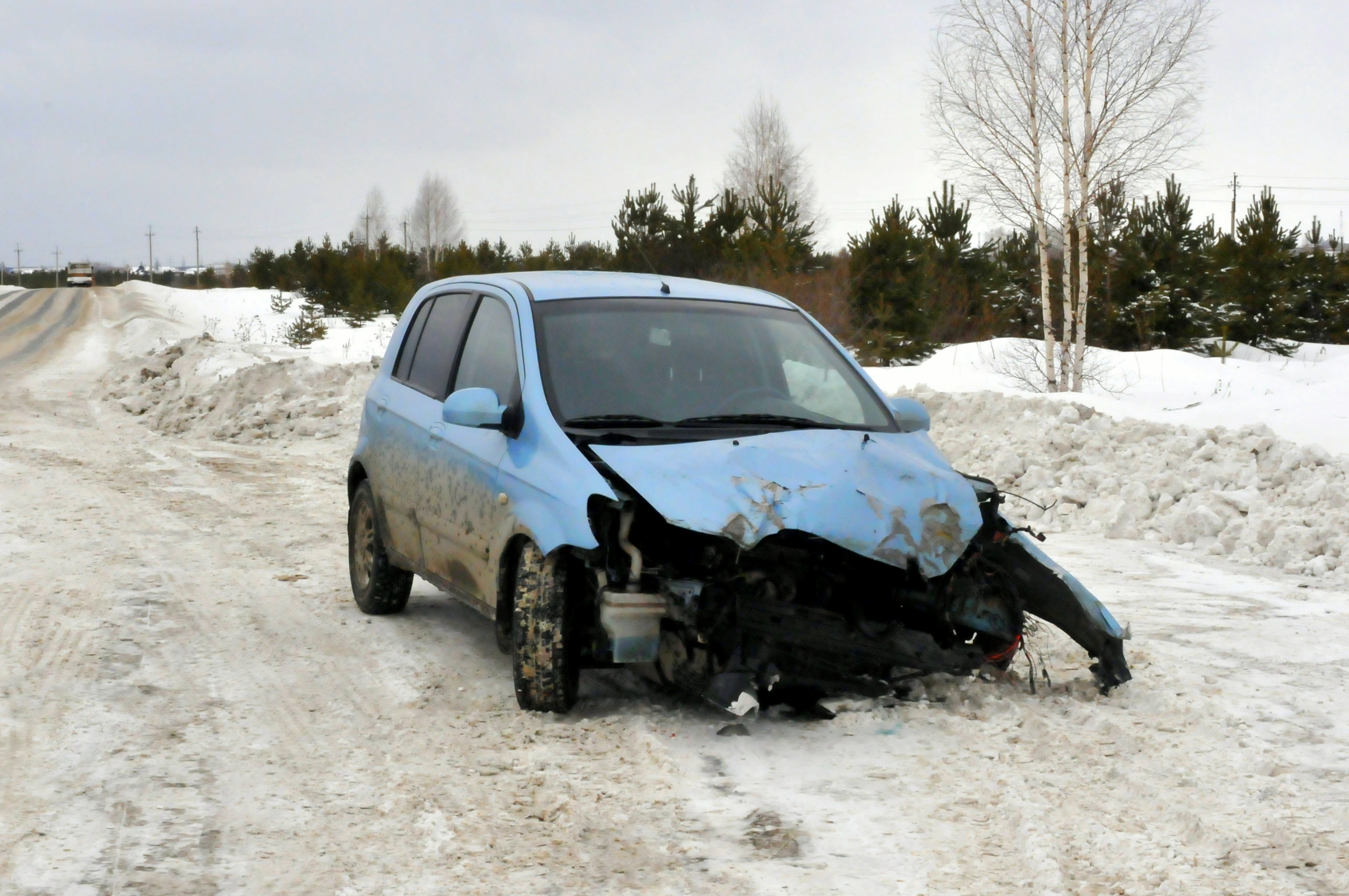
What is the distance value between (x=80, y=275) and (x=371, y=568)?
8148 cm

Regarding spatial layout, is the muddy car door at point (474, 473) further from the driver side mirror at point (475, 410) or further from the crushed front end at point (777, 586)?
the crushed front end at point (777, 586)

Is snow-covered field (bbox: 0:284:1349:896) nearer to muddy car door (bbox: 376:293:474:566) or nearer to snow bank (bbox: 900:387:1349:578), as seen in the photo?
→ snow bank (bbox: 900:387:1349:578)

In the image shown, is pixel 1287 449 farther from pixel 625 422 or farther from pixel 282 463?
pixel 282 463

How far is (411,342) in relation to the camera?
6.77 metres

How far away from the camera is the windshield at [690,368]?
5.20 metres

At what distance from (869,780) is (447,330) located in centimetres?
323

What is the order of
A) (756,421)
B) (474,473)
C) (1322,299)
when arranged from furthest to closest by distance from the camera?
(1322,299)
(474,473)
(756,421)

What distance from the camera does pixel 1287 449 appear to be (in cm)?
899

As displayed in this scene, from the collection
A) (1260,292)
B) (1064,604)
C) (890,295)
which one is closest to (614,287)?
(1064,604)

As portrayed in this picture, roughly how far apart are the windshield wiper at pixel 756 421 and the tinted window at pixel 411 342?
6.79ft

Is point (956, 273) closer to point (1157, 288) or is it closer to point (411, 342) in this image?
point (1157, 288)

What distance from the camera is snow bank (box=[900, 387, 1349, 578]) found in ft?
26.6

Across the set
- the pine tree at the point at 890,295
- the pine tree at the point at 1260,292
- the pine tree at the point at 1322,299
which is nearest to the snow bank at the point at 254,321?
the pine tree at the point at 890,295

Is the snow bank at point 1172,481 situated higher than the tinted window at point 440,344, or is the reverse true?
the tinted window at point 440,344
